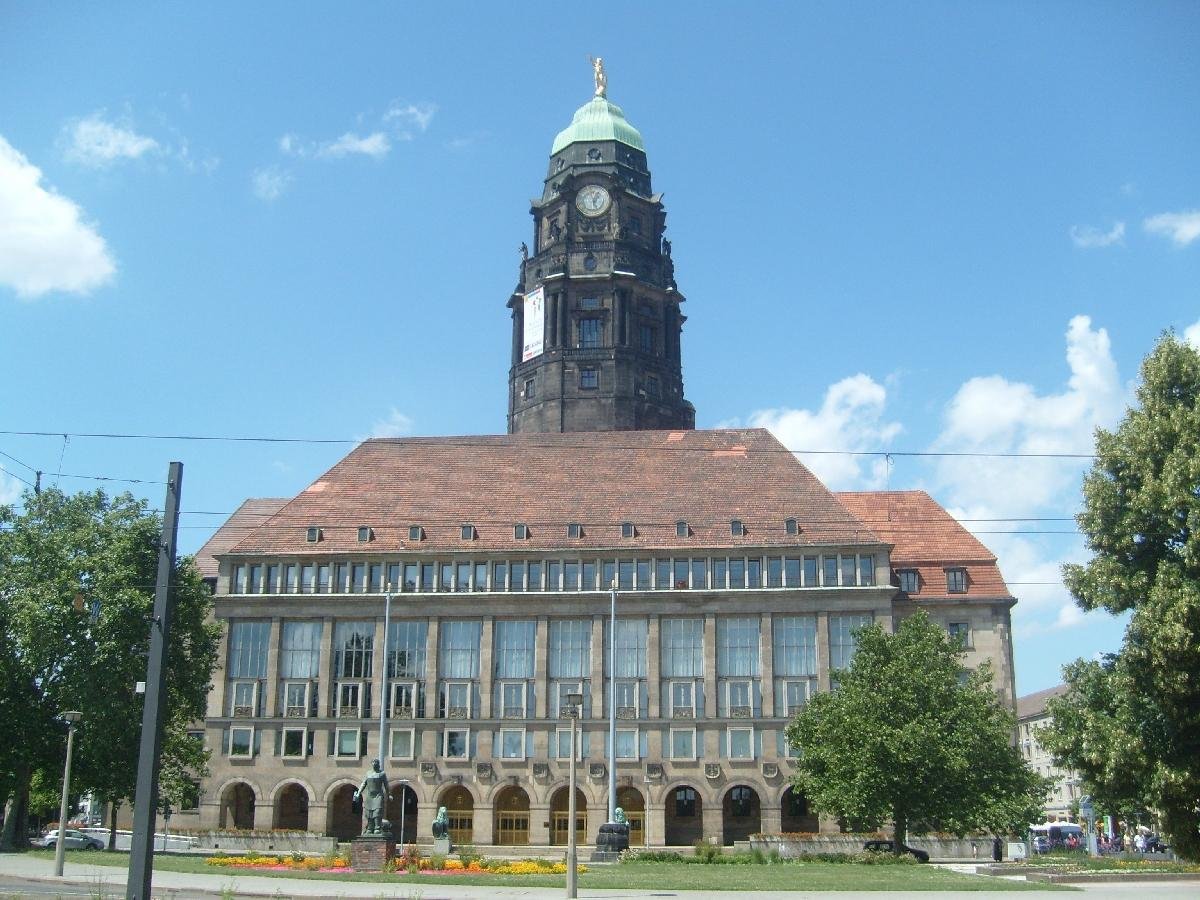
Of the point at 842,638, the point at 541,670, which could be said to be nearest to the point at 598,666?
the point at 541,670

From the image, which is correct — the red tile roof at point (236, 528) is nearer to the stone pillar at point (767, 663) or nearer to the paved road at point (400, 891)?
the stone pillar at point (767, 663)

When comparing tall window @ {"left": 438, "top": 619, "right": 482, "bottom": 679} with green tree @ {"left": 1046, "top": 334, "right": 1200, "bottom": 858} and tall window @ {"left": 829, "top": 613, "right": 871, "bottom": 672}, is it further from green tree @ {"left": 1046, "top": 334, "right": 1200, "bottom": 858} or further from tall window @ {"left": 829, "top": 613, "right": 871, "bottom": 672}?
green tree @ {"left": 1046, "top": 334, "right": 1200, "bottom": 858}

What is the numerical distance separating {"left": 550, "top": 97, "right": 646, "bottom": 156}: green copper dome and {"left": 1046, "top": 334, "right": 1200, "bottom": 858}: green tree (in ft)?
226

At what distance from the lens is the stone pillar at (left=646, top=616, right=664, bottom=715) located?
70.9 m

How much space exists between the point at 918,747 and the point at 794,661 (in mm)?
20421

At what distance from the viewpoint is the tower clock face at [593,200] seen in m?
95.2

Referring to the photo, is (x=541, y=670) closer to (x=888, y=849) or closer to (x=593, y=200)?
(x=888, y=849)

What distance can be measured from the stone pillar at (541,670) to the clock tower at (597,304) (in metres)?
20.9

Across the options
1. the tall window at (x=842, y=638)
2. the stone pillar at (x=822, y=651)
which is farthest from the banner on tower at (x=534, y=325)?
the tall window at (x=842, y=638)

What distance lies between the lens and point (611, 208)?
3740 inches

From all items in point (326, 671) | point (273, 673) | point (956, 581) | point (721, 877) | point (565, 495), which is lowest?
point (721, 877)

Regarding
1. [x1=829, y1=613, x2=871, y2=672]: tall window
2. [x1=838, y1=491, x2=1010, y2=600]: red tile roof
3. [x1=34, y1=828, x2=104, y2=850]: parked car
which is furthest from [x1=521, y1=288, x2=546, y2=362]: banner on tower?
[x1=34, y1=828, x2=104, y2=850]: parked car

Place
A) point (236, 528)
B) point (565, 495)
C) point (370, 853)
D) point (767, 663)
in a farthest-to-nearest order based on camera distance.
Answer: point (236, 528) → point (565, 495) → point (767, 663) → point (370, 853)

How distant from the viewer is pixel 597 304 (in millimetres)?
92812
